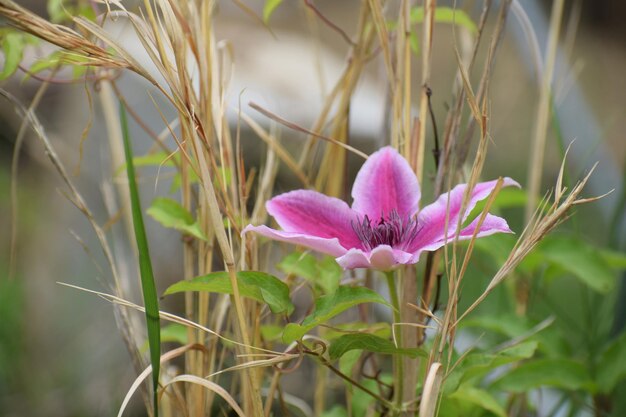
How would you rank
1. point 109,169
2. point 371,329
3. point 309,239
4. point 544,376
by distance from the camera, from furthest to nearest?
point 109,169, point 544,376, point 371,329, point 309,239

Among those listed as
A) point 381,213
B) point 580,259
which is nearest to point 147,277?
point 381,213

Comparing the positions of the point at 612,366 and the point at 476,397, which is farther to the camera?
the point at 612,366

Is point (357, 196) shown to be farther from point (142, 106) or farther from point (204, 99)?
point (142, 106)

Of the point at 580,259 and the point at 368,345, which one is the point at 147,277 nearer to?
the point at 368,345

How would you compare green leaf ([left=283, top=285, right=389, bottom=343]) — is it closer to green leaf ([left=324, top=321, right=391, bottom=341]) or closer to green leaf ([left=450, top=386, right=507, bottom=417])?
green leaf ([left=324, top=321, right=391, bottom=341])


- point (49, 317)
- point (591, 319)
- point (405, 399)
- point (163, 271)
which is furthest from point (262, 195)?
point (49, 317)

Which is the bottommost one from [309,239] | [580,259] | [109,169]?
[109,169]

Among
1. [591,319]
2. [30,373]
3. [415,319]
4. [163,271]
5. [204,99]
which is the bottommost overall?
[30,373]

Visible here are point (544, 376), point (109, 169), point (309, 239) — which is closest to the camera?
point (309, 239)
